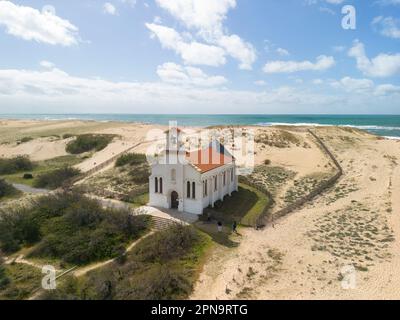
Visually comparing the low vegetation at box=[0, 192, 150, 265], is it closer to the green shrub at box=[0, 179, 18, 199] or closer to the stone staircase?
the stone staircase

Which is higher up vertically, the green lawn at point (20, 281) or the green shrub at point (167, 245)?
the green shrub at point (167, 245)

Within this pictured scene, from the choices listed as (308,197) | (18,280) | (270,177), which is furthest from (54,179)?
(308,197)

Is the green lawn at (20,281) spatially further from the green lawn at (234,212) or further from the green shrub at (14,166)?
the green shrub at (14,166)

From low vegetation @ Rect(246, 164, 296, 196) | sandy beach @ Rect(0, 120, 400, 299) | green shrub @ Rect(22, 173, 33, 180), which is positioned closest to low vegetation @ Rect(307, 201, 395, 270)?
sandy beach @ Rect(0, 120, 400, 299)

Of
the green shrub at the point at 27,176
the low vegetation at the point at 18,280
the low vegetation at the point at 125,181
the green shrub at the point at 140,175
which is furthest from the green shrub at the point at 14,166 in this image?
the low vegetation at the point at 18,280

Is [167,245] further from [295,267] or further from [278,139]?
[278,139]
